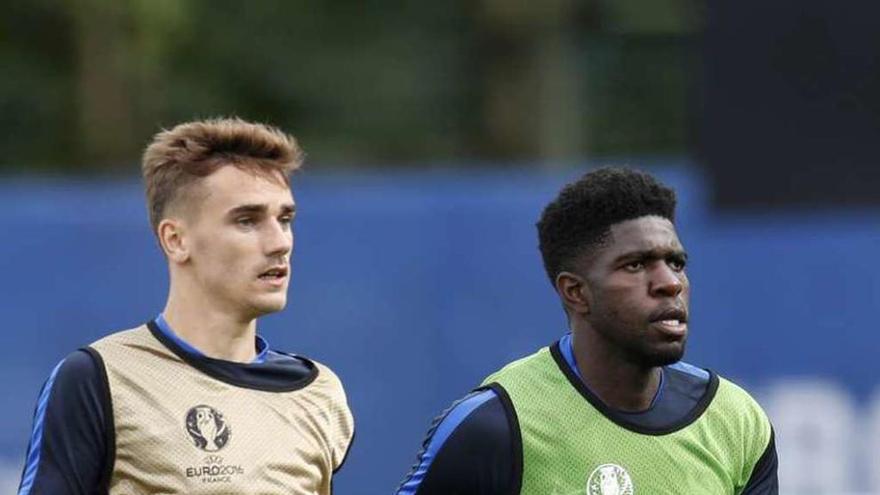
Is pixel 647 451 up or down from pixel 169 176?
down

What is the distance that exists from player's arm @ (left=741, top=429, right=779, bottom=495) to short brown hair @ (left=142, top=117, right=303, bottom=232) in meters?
1.36

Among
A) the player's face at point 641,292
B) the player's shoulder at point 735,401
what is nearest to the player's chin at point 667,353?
the player's face at point 641,292

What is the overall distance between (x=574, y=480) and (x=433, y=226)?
597cm

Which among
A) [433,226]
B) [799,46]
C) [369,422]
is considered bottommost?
[369,422]

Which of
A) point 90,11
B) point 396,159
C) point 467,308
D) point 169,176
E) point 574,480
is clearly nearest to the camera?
point 574,480

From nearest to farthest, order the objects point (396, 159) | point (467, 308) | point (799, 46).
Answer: point (799, 46) → point (467, 308) → point (396, 159)

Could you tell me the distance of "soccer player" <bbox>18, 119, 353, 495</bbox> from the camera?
5840 millimetres

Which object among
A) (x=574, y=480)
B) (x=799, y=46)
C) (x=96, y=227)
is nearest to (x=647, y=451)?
(x=574, y=480)

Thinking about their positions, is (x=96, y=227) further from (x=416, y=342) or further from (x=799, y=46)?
(x=799, y=46)

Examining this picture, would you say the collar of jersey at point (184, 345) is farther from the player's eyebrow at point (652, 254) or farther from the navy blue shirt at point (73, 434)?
the player's eyebrow at point (652, 254)

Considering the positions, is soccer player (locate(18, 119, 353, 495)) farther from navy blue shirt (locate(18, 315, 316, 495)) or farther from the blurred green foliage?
the blurred green foliage

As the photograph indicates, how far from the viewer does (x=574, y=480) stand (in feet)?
19.1

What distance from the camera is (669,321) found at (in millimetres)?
5816

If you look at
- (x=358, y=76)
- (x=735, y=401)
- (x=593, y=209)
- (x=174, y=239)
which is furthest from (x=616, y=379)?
(x=358, y=76)
